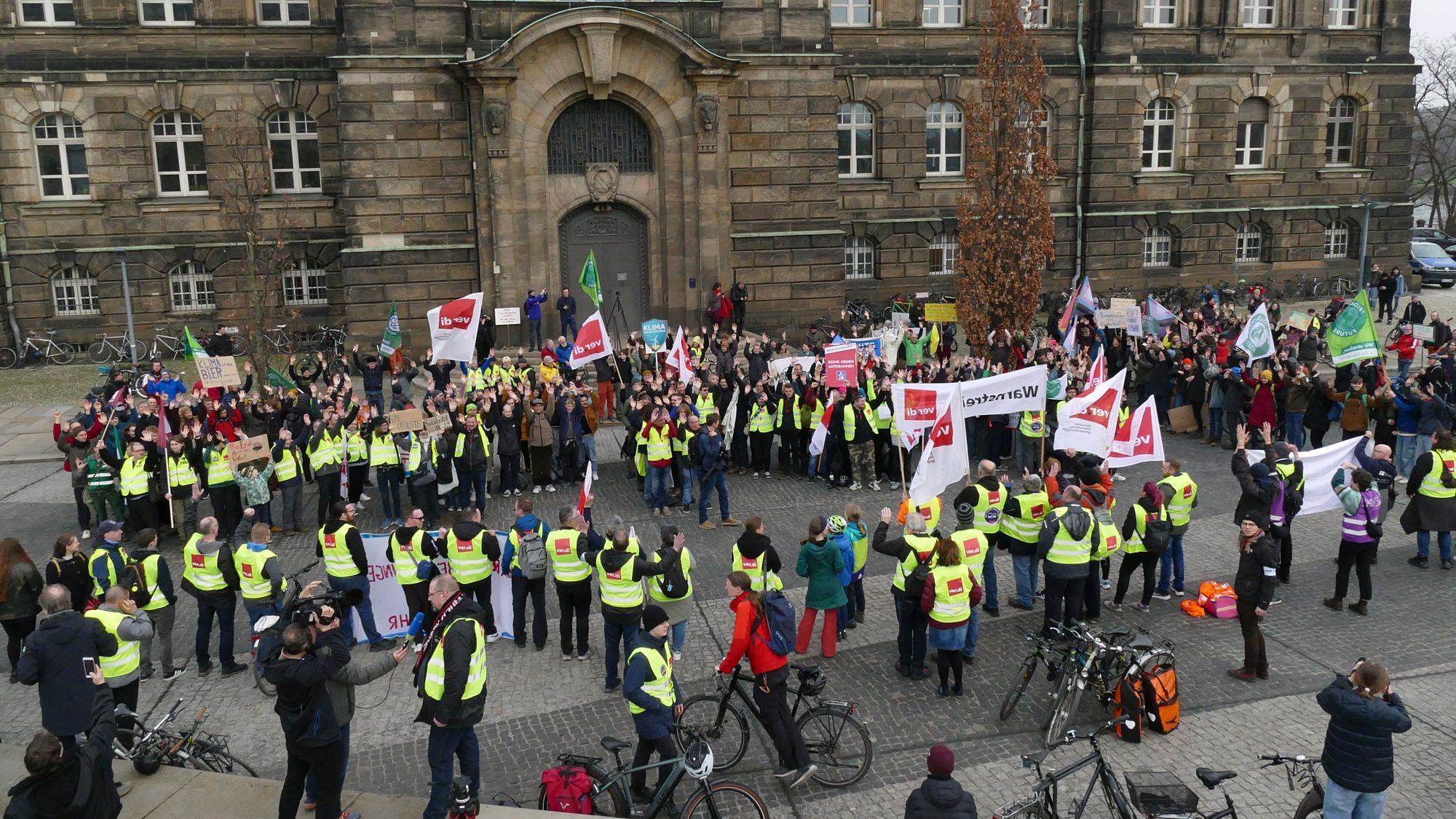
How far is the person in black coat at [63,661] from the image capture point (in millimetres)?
8984

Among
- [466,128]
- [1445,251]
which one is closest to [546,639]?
[466,128]

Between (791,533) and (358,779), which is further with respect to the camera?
(791,533)

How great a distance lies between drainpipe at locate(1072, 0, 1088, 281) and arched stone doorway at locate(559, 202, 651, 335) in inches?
559

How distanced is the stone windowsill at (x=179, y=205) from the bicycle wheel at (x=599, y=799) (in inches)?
1037

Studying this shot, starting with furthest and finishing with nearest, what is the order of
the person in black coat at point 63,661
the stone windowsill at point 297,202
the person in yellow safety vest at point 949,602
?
the stone windowsill at point 297,202 < the person in yellow safety vest at point 949,602 < the person in black coat at point 63,661

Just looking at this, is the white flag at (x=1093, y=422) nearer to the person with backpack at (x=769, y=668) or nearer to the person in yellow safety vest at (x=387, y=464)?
the person with backpack at (x=769, y=668)

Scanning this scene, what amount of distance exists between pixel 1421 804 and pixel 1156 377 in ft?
45.7

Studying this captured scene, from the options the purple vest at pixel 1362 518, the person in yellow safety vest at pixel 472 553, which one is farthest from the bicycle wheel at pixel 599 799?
the purple vest at pixel 1362 518

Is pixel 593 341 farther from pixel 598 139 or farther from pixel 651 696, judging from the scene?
pixel 651 696

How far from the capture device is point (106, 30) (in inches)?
1153

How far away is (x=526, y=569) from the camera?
472 inches

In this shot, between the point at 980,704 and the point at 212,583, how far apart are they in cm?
787

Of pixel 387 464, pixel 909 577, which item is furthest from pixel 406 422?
pixel 909 577

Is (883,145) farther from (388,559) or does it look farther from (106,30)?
(388,559)
